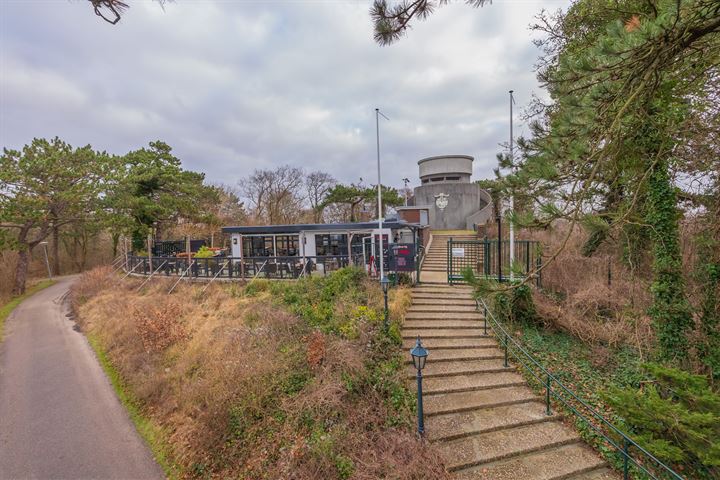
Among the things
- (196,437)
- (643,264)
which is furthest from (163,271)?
(643,264)

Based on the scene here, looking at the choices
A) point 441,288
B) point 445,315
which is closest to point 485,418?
point 445,315

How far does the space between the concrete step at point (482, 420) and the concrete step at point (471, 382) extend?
1.86 feet

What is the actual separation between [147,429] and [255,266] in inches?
312

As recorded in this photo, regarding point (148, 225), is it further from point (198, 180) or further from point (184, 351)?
point (184, 351)

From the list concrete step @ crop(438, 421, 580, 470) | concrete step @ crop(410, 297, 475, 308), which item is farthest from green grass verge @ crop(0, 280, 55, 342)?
concrete step @ crop(438, 421, 580, 470)

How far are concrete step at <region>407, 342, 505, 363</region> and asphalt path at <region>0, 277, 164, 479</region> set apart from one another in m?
6.68

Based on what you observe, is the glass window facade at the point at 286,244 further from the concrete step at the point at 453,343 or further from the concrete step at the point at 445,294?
the concrete step at the point at 453,343

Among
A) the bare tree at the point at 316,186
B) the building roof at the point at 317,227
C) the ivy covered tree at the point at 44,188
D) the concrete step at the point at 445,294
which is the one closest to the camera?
the concrete step at the point at 445,294

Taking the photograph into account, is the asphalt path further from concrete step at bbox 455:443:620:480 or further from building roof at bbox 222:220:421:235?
building roof at bbox 222:220:421:235

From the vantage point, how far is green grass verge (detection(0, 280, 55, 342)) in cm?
1786

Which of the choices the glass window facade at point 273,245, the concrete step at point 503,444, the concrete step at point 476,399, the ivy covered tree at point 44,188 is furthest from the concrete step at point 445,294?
the ivy covered tree at point 44,188

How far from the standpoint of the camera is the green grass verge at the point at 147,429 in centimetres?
684

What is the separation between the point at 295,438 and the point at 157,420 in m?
4.28

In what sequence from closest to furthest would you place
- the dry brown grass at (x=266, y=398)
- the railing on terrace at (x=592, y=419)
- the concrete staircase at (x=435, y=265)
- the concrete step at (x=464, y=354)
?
the railing on terrace at (x=592, y=419) < the dry brown grass at (x=266, y=398) < the concrete step at (x=464, y=354) < the concrete staircase at (x=435, y=265)
